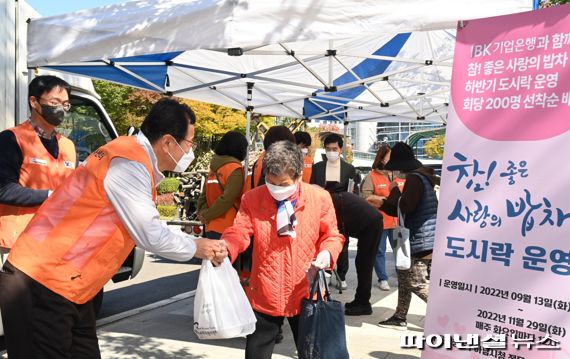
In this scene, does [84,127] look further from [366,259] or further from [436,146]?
[436,146]

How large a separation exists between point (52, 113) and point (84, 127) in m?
2.16

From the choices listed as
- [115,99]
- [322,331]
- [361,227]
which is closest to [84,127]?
[361,227]

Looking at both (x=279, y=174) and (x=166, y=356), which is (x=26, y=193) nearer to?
(x=279, y=174)

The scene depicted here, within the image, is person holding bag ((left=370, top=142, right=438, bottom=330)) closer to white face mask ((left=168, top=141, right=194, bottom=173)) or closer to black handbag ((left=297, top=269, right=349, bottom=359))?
black handbag ((left=297, top=269, right=349, bottom=359))

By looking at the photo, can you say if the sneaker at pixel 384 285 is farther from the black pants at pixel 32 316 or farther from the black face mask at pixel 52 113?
the black pants at pixel 32 316

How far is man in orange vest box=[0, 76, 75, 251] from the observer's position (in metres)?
3.05

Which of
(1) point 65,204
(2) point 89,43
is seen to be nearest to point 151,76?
(2) point 89,43

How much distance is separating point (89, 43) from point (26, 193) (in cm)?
185

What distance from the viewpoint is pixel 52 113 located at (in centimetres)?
336

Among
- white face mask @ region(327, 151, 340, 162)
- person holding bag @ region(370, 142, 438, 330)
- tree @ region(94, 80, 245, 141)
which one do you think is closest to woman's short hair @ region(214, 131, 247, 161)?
person holding bag @ region(370, 142, 438, 330)

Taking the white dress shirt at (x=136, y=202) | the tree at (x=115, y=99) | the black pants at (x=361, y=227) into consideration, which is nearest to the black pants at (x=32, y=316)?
the white dress shirt at (x=136, y=202)

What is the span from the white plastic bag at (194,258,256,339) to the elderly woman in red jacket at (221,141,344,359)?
1.03 ft

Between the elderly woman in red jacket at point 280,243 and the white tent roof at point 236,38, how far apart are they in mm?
1032

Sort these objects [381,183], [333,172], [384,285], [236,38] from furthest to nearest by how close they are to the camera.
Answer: [384,285], [381,183], [333,172], [236,38]
